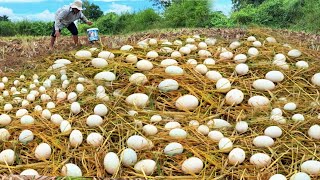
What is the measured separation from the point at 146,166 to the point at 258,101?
0.96 m

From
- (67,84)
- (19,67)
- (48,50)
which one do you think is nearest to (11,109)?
(67,84)

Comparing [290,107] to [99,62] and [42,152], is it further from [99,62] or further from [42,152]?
[42,152]

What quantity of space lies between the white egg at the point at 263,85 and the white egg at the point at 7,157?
1.56 metres

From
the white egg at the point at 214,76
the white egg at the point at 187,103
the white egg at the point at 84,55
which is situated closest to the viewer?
the white egg at the point at 187,103

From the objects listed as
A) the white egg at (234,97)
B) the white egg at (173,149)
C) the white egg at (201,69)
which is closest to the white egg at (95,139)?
the white egg at (173,149)

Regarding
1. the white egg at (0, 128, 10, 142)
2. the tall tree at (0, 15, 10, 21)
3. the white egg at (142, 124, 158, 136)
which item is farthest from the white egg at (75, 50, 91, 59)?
the tall tree at (0, 15, 10, 21)

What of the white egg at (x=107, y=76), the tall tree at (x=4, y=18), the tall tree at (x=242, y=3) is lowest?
the white egg at (x=107, y=76)

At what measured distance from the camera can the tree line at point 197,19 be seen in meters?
8.81

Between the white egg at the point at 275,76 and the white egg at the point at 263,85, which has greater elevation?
the white egg at the point at 275,76

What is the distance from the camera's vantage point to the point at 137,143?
246cm

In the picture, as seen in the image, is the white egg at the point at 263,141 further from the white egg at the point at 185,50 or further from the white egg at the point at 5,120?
the white egg at the point at 5,120

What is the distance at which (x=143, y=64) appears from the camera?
3.24 m

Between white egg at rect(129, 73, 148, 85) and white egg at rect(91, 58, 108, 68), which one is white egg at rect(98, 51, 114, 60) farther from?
white egg at rect(129, 73, 148, 85)

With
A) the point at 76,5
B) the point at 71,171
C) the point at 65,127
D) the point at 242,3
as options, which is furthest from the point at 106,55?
the point at 242,3
